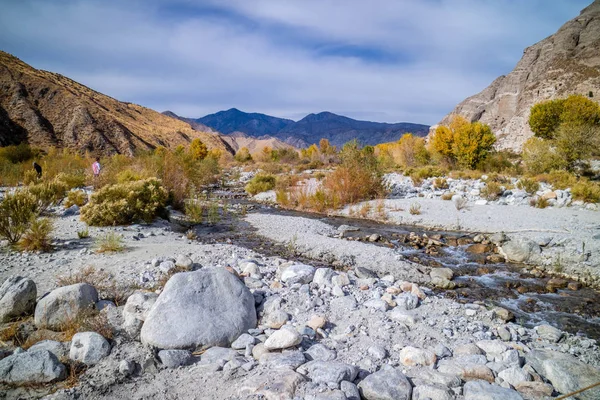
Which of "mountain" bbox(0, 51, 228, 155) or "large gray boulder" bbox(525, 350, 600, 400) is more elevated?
"mountain" bbox(0, 51, 228, 155)

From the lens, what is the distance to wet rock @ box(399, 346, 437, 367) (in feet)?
10.7

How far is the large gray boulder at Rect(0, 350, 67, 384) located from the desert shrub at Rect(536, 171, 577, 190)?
18266 millimetres

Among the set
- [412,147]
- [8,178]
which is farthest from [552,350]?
[412,147]

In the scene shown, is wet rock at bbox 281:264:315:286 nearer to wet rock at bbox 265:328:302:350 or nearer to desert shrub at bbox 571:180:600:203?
wet rock at bbox 265:328:302:350

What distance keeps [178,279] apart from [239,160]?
54148 millimetres

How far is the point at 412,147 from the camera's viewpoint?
131 feet

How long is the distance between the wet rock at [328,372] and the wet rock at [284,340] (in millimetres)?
342

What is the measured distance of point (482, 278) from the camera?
670cm

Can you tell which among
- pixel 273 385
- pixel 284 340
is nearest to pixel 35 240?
pixel 284 340

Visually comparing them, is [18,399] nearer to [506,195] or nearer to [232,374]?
[232,374]

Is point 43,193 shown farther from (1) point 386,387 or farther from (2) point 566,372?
(2) point 566,372

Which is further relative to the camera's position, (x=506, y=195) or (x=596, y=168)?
(x=596, y=168)

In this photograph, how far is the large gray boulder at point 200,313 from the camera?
3441 mm

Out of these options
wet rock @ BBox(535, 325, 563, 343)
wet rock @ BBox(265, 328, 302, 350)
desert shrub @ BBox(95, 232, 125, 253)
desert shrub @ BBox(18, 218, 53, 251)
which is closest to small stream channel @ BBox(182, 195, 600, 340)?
wet rock @ BBox(535, 325, 563, 343)
